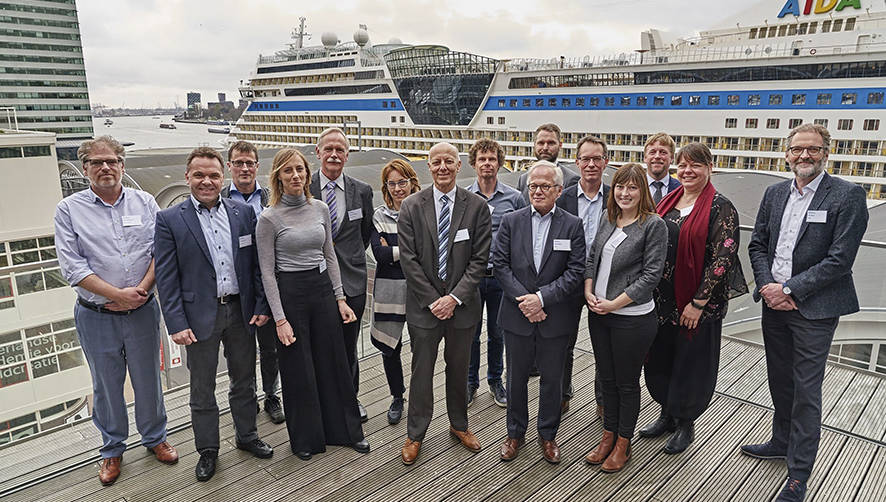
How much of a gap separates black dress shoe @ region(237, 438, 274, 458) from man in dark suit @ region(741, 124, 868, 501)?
2.52m

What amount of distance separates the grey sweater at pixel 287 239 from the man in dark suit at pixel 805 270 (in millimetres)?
2175

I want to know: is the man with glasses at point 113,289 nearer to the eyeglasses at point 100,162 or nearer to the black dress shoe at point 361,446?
the eyeglasses at point 100,162

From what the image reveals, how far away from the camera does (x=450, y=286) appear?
254cm

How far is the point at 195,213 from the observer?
92.0 inches

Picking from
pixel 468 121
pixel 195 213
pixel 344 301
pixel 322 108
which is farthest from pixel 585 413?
pixel 322 108

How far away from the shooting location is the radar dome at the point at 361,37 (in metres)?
35.3

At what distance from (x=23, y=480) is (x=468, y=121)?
32.1 metres

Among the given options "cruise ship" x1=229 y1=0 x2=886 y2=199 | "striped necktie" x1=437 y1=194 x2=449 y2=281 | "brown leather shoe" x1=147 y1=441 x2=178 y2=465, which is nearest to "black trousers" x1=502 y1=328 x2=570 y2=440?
"striped necktie" x1=437 y1=194 x2=449 y2=281

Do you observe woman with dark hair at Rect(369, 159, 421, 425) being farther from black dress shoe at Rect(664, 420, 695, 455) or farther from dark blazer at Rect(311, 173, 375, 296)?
black dress shoe at Rect(664, 420, 695, 455)

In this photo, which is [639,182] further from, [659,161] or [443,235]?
[443,235]

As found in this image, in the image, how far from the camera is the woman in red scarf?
95.0 inches

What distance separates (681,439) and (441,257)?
1650 millimetres

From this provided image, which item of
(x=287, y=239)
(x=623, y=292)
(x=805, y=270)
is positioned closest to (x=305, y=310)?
(x=287, y=239)

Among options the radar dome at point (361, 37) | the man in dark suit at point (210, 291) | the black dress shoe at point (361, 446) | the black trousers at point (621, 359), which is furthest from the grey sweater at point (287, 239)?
the radar dome at point (361, 37)
